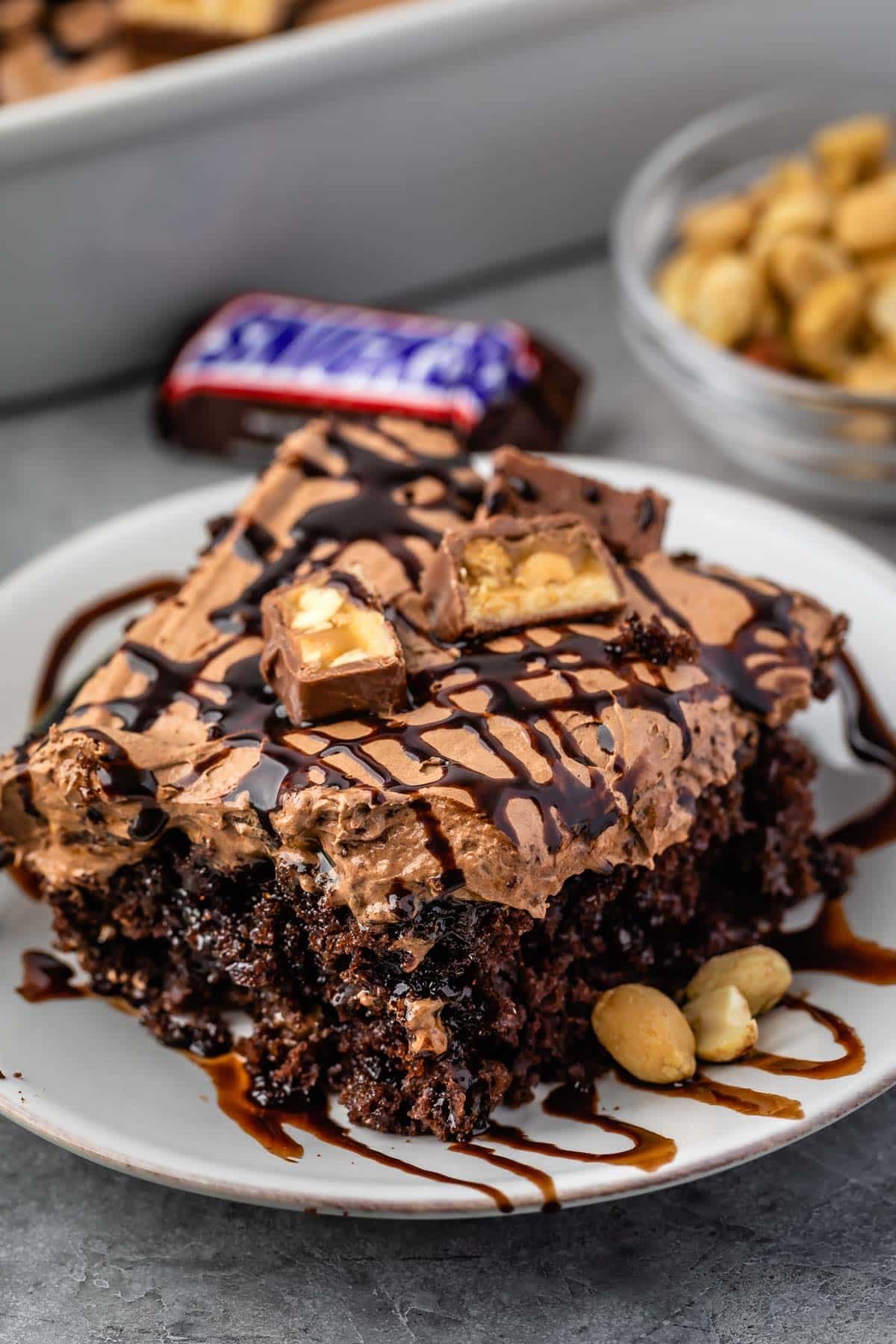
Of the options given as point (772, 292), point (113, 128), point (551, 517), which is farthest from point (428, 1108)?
point (113, 128)

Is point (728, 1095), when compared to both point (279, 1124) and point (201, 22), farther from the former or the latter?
point (201, 22)

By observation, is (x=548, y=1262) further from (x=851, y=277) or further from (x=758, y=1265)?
Answer: (x=851, y=277)

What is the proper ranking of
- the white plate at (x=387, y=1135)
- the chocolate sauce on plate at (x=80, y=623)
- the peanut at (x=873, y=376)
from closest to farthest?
the white plate at (x=387, y=1135)
the chocolate sauce on plate at (x=80, y=623)
the peanut at (x=873, y=376)

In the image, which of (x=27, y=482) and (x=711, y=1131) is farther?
(x=27, y=482)

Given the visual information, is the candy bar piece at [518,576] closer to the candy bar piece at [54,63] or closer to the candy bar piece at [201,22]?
the candy bar piece at [201,22]

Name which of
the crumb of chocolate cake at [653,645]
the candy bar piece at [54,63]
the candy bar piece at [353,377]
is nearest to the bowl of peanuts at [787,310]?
the candy bar piece at [353,377]

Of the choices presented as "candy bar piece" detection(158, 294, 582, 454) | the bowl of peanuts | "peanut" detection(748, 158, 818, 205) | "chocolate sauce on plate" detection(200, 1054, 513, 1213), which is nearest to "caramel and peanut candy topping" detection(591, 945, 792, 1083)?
"chocolate sauce on plate" detection(200, 1054, 513, 1213)
